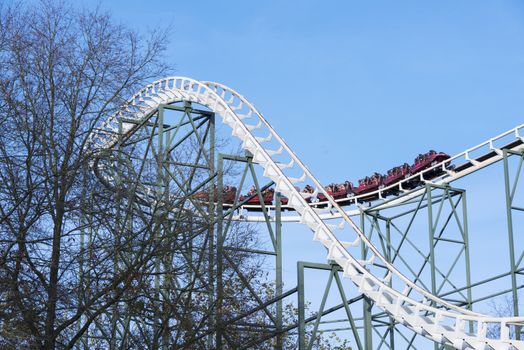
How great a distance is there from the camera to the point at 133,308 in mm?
12570

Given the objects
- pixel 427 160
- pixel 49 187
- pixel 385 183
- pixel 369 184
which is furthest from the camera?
pixel 369 184

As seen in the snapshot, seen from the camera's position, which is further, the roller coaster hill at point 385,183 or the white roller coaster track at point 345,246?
the roller coaster hill at point 385,183

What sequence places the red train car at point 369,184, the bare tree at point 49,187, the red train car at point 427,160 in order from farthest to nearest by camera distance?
the red train car at point 369,184 → the red train car at point 427,160 → the bare tree at point 49,187

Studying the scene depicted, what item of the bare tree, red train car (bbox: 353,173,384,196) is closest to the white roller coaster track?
the bare tree

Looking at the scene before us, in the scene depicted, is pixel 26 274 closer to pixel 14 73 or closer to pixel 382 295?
pixel 14 73

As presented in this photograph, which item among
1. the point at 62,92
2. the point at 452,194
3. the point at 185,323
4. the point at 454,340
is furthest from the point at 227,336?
the point at 452,194

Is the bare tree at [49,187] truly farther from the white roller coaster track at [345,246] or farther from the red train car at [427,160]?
the red train car at [427,160]

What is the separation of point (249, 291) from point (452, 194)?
862 centimetres

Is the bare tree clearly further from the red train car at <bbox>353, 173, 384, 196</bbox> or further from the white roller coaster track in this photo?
the red train car at <bbox>353, 173, 384, 196</bbox>

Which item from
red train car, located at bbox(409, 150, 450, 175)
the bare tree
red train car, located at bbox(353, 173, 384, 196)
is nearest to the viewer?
A: the bare tree

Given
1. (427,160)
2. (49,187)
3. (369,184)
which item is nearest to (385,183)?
(369,184)

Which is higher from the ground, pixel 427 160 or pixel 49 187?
pixel 427 160

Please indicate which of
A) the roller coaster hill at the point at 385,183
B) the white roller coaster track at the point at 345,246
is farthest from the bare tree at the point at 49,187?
the roller coaster hill at the point at 385,183

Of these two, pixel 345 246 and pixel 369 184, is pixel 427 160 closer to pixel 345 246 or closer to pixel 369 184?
pixel 369 184
